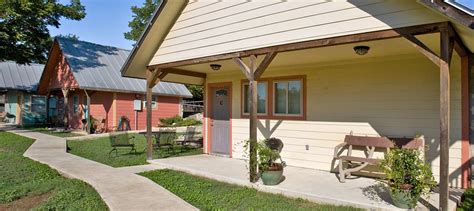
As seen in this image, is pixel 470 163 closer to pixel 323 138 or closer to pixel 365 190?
pixel 365 190

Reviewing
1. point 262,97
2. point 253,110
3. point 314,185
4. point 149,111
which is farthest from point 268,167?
point 149,111

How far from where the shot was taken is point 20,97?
22766 mm

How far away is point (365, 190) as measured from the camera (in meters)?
5.68

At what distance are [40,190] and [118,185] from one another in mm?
1359

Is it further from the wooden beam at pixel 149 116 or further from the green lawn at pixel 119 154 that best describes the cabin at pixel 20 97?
the wooden beam at pixel 149 116

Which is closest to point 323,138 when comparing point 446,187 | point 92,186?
point 446,187

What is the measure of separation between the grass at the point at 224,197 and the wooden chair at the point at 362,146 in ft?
4.81

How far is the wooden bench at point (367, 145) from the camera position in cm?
603

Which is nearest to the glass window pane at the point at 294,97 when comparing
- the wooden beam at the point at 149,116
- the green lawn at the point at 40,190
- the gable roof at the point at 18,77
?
the wooden beam at the point at 149,116

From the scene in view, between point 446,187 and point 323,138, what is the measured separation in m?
3.34

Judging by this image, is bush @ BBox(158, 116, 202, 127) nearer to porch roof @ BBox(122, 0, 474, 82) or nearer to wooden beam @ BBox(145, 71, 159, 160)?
porch roof @ BBox(122, 0, 474, 82)

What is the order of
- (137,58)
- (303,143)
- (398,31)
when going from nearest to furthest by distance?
(398,31) → (303,143) → (137,58)

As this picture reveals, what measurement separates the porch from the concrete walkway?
1339 mm

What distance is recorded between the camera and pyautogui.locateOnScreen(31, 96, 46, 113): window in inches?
895
